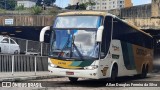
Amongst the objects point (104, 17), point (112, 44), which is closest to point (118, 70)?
point (112, 44)

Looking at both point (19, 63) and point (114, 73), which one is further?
point (19, 63)

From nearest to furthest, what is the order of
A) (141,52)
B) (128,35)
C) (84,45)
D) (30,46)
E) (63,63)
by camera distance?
(84,45), (63,63), (128,35), (141,52), (30,46)

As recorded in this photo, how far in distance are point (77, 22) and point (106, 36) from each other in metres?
1.52

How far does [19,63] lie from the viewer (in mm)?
25000

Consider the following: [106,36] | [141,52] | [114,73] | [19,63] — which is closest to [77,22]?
[106,36]

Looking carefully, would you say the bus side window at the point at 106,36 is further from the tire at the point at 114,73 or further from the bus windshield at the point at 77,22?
the tire at the point at 114,73

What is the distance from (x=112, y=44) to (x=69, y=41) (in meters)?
2.61

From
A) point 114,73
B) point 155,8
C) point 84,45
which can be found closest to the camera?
point 84,45

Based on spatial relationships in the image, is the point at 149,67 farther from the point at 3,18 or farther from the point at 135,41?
the point at 3,18

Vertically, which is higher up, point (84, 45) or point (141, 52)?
point (84, 45)

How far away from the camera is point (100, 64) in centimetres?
1817

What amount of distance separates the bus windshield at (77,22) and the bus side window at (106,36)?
0.60m

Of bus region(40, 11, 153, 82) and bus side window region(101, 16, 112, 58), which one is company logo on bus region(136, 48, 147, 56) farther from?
bus side window region(101, 16, 112, 58)

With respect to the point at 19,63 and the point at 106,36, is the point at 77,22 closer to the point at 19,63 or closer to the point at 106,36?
the point at 106,36
